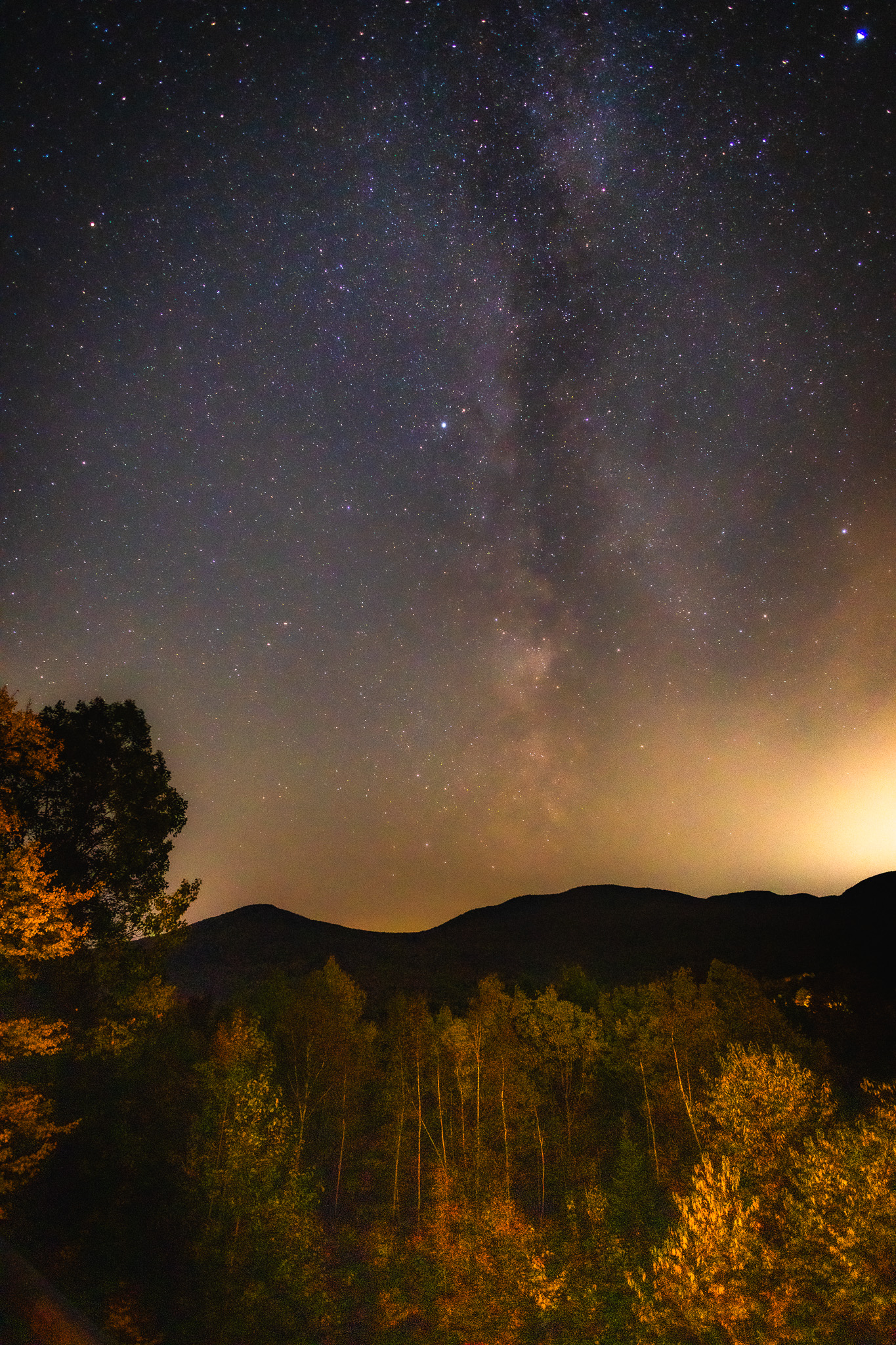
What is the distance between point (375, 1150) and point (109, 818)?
4323 cm

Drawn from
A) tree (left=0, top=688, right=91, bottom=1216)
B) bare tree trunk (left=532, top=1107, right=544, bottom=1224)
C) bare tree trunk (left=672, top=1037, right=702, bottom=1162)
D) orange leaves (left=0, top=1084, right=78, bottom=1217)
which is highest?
tree (left=0, top=688, right=91, bottom=1216)

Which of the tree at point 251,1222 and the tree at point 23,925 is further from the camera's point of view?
the tree at point 251,1222

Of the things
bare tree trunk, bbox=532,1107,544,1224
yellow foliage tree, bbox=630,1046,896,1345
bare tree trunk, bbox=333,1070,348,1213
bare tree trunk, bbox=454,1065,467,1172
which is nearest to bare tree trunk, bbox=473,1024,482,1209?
bare tree trunk, bbox=454,1065,467,1172

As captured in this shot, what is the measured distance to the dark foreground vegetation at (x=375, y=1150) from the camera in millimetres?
21891

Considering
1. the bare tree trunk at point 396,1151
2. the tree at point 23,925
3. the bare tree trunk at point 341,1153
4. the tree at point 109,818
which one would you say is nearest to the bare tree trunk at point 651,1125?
the bare tree trunk at point 396,1151

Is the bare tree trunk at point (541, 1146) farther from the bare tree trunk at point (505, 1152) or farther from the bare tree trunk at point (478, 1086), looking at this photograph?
the bare tree trunk at point (478, 1086)

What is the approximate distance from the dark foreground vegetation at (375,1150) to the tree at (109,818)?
0.09 meters

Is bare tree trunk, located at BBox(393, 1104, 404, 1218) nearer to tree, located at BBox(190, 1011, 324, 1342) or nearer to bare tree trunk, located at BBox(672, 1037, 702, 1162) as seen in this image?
tree, located at BBox(190, 1011, 324, 1342)

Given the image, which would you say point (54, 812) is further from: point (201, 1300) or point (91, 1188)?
point (201, 1300)

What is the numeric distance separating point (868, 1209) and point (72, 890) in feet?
110

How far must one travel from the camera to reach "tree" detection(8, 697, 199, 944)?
70.8 ft

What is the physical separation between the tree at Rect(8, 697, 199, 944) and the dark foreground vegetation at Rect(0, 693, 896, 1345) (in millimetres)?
89

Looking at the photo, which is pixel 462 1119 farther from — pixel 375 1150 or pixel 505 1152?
pixel 375 1150

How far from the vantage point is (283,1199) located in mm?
30781
